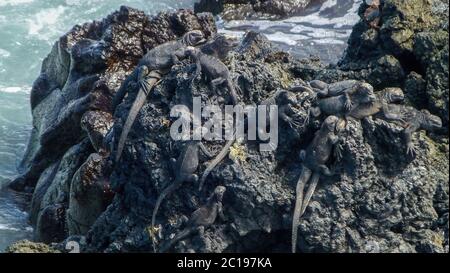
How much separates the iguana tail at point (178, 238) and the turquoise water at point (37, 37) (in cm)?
388

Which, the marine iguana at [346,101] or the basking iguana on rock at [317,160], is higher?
the marine iguana at [346,101]

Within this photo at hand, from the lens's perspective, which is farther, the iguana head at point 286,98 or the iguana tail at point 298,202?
the iguana head at point 286,98

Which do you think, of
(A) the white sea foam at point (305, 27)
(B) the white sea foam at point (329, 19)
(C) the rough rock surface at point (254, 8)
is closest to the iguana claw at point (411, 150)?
(A) the white sea foam at point (305, 27)

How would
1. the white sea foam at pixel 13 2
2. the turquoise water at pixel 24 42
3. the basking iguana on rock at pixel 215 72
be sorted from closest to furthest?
the basking iguana on rock at pixel 215 72
the turquoise water at pixel 24 42
the white sea foam at pixel 13 2

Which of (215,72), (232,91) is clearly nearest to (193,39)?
(215,72)

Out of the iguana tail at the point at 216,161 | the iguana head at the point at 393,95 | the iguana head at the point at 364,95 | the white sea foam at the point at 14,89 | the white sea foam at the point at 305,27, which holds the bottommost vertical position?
the white sea foam at the point at 14,89

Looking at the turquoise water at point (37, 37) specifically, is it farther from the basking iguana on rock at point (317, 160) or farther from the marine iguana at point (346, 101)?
the marine iguana at point (346, 101)

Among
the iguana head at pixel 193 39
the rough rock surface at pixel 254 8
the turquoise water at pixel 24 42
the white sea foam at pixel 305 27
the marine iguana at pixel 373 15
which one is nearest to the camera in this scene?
the marine iguana at pixel 373 15

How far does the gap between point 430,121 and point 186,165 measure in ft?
6.93

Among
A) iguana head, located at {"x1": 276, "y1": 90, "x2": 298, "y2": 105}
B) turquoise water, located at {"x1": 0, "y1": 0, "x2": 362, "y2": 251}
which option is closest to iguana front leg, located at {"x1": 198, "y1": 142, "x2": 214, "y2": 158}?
iguana head, located at {"x1": 276, "y1": 90, "x2": 298, "y2": 105}

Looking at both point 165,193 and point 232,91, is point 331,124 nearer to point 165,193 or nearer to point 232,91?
point 232,91

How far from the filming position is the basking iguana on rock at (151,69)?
671 centimetres

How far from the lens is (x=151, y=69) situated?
7.24 meters
